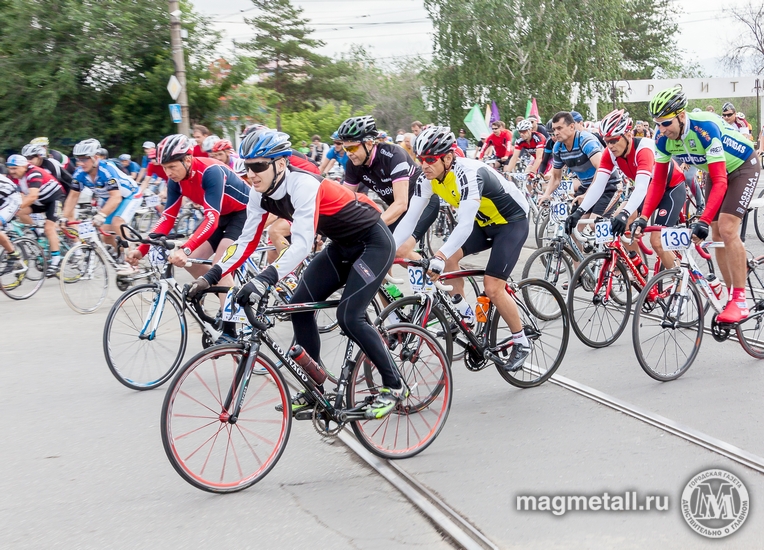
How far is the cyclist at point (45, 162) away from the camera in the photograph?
12.1m

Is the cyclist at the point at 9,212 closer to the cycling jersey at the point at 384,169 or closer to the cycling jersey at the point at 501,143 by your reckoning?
the cycling jersey at the point at 384,169

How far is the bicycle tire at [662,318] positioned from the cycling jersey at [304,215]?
2561mm

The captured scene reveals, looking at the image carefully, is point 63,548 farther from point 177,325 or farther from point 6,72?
point 6,72

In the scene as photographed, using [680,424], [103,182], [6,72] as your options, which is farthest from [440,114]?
[680,424]

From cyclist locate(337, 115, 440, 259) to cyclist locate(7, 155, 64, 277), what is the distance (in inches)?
226

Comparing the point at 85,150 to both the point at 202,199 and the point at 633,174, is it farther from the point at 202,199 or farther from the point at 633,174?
the point at 633,174

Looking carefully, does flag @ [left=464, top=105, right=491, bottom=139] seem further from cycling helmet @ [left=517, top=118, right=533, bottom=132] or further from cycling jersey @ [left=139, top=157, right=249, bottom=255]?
cycling jersey @ [left=139, top=157, right=249, bottom=255]

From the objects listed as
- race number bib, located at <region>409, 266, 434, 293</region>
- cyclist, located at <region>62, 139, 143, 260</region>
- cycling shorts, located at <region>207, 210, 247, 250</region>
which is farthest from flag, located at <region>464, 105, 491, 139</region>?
race number bib, located at <region>409, 266, 434, 293</region>

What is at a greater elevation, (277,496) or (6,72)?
(6,72)

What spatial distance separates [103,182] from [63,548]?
887 cm

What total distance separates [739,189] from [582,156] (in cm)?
302

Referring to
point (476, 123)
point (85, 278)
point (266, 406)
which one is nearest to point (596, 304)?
point (266, 406)

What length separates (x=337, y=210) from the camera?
4.71m

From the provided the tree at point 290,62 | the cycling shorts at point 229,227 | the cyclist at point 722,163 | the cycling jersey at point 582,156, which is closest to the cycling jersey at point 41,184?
the cycling shorts at point 229,227
